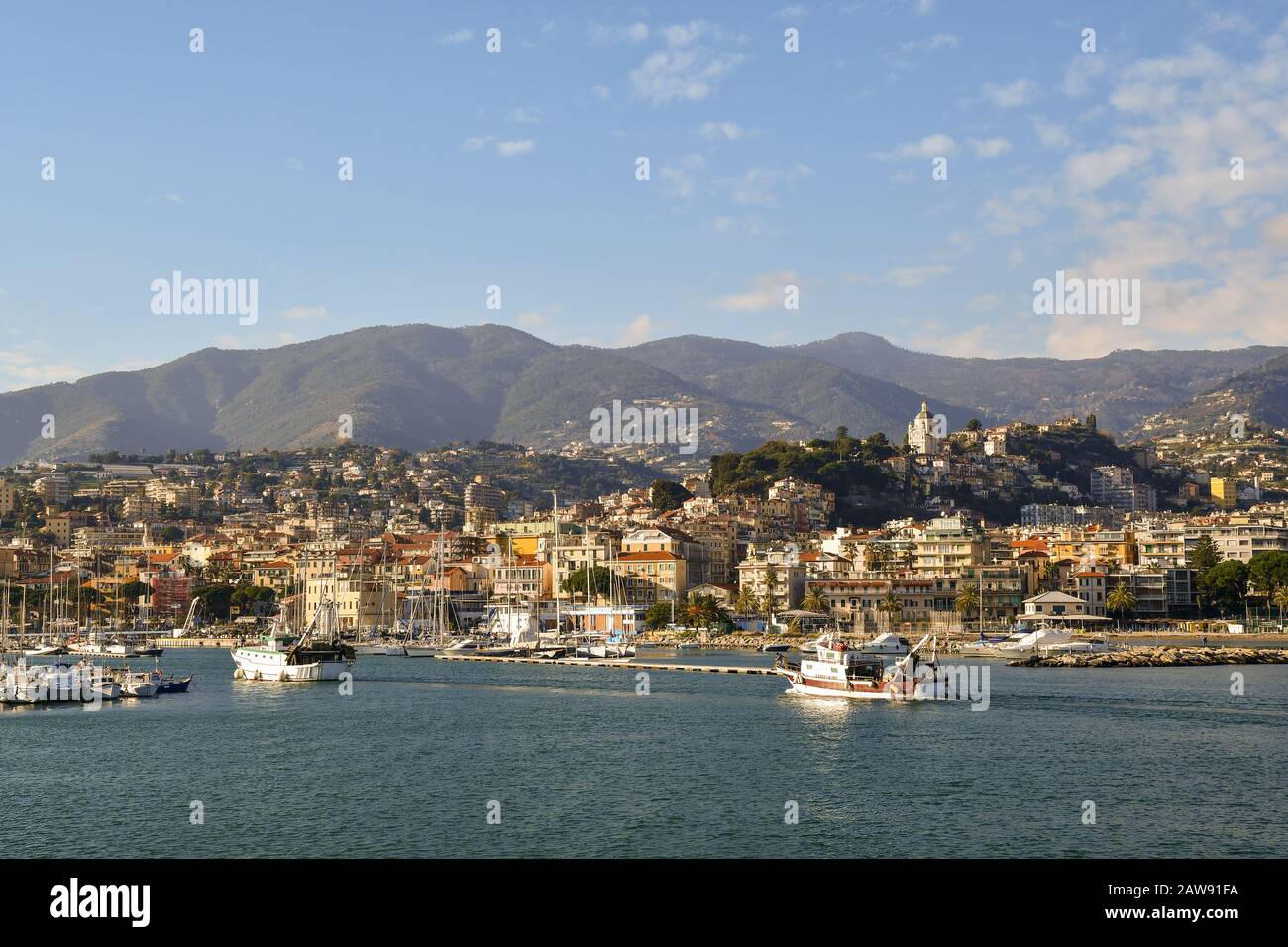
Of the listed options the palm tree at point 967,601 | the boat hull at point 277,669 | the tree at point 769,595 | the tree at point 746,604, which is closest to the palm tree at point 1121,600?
the palm tree at point 967,601

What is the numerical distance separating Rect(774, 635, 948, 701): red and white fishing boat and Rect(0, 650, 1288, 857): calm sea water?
104cm

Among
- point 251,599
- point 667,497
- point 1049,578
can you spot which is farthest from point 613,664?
point 667,497

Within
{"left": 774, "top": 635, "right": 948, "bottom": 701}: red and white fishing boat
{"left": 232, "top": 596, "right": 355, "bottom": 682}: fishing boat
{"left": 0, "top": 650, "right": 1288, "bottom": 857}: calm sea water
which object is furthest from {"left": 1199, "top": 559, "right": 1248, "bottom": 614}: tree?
{"left": 232, "top": 596, "right": 355, "bottom": 682}: fishing boat

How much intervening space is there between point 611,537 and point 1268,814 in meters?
97.3

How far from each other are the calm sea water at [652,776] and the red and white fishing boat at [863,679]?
1.04 meters

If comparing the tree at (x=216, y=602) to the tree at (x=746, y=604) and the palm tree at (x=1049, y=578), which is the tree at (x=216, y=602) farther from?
the palm tree at (x=1049, y=578)

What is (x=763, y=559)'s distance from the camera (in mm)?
113500

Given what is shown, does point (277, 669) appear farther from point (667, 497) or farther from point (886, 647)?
point (667, 497)

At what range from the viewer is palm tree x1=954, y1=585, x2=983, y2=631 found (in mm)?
98250

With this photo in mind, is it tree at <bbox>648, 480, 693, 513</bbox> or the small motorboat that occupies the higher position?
tree at <bbox>648, 480, 693, 513</bbox>

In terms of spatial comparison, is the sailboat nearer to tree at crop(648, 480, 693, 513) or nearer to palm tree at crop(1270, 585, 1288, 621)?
tree at crop(648, 480, 693, 513)

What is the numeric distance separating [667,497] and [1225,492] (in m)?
77.6

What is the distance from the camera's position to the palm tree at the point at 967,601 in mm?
98250
